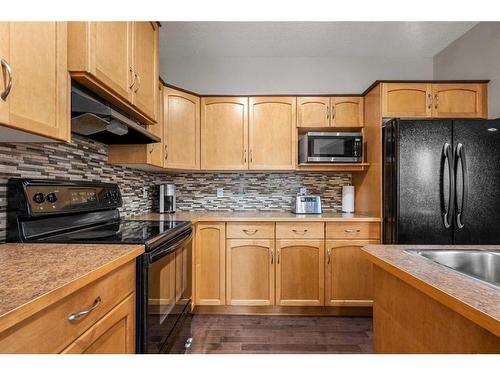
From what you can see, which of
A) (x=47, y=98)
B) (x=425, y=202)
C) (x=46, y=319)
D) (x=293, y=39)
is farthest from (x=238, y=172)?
(x=46, y=319)

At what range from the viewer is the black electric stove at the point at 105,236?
1.25m

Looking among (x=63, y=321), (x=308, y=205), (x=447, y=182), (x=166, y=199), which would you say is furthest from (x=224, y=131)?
(x=63, y=321)

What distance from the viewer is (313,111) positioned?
9.62 ft

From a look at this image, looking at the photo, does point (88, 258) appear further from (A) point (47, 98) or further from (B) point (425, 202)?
(B) point (425, 202)

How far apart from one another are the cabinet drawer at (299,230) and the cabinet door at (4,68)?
210 cm

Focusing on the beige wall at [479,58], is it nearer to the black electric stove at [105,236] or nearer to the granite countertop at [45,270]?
the black electric stove at [105,236]

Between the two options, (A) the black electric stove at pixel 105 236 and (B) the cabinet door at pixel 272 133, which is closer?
(A) the black electric stove at pixel 105 236

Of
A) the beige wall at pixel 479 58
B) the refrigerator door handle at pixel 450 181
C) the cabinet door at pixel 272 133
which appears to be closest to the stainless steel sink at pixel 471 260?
the refrigerator door handle at pixel 450 181

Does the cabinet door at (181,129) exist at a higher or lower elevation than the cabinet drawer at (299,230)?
higher

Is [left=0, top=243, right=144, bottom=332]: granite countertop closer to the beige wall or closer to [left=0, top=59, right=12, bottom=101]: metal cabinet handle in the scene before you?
[left=0, top=59, right=12, bottom=101]: metal cabinet handle

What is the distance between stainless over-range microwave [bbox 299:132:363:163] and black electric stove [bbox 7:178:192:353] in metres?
1.49

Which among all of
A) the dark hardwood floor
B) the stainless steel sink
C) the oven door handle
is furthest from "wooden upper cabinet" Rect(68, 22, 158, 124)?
the dark hardwood floor

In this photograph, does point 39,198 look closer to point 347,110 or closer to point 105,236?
point 105,236

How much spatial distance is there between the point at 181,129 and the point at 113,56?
1.35 meters
